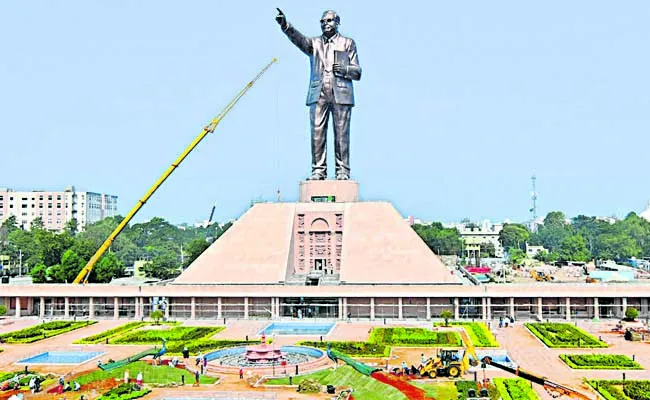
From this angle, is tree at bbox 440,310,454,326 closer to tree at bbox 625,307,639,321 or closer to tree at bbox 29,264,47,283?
tree at bbox 625,307,639,321

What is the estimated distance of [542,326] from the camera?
4128cm

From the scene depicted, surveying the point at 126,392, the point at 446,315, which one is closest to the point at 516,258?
the point at 446,315

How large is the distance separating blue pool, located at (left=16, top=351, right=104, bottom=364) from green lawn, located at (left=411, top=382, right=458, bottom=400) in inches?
586

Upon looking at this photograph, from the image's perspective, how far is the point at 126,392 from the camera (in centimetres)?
2622

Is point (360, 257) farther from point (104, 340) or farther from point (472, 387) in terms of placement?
point (472, 387)

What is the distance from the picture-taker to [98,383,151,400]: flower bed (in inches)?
1004

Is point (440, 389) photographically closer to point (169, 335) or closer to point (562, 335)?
point (562, 335)

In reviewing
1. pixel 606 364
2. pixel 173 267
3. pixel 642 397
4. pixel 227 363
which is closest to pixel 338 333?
pixel 227 363

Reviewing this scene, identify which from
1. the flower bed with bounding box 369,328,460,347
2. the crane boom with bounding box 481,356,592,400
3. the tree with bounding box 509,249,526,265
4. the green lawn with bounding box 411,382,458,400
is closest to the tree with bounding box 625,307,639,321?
the flower bed with bounding box 369,328,460,347

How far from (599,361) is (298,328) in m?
16.5

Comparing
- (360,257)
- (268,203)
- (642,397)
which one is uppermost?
(268,203)

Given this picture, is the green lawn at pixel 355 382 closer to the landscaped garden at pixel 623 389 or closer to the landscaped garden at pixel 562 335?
the landscaped garden at pixel 623 389

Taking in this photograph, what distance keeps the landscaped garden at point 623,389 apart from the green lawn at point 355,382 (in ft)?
22.5

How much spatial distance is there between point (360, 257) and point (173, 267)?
37.6m
